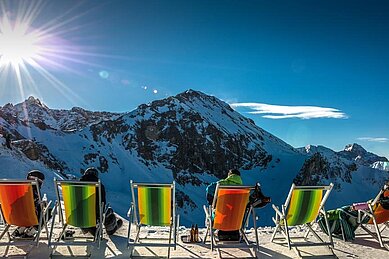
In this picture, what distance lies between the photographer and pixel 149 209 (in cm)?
572

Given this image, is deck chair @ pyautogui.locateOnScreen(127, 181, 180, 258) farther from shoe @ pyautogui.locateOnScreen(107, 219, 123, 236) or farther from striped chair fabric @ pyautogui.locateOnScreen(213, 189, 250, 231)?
shoe @ pyautogui.locateOnScreen(107, 219, 123, 236)

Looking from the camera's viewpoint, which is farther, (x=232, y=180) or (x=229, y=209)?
(x=232, y=180)

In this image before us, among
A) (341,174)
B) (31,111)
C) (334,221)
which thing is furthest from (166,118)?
(334,221)

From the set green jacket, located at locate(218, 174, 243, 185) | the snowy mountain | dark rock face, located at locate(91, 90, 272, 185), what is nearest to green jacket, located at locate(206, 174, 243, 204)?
green jacket, located at locate(218, 174, 243, 185)

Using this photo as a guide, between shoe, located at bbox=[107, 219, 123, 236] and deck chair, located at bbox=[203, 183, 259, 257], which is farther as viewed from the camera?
shoe, located at bbox=[107, 219, 123, 236]

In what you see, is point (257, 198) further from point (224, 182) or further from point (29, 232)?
point (29, 232)

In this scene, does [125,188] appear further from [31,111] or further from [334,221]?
[31,111]

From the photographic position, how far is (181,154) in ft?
397

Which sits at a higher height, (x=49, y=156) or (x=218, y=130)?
(x=218, y=130)

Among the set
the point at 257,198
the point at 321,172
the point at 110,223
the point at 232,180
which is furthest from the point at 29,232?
the point at 321,172

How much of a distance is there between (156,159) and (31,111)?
113m

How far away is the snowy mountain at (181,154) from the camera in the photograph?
81.4m

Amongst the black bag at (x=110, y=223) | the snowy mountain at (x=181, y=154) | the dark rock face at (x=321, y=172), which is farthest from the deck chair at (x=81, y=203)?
the dark rock face at (x=321, y=172)

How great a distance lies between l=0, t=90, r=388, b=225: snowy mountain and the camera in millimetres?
81438
